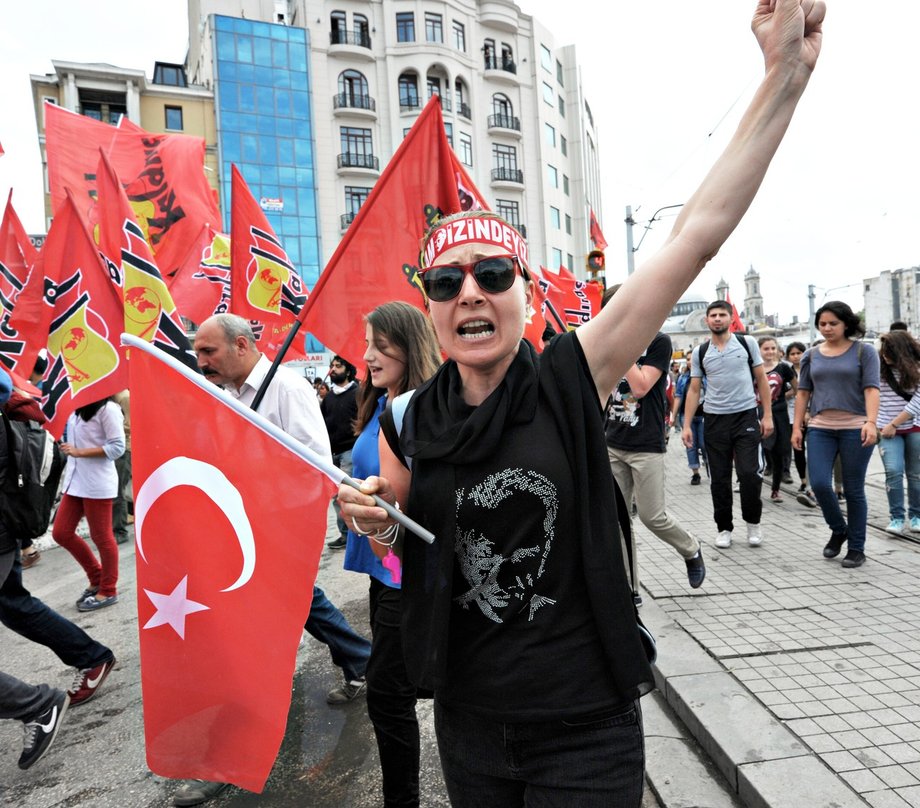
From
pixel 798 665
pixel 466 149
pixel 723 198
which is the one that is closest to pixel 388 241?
pixel 723 198

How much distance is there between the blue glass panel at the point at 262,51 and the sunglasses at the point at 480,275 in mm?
43308

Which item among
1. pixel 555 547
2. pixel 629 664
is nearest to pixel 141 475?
pixel 555 547

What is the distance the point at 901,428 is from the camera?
579cm

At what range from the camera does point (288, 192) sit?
38.5 metres

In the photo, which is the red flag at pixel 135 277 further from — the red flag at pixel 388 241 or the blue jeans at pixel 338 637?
the blue jeans at pixel 338 637

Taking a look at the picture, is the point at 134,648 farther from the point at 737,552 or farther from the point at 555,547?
the point at 737,552

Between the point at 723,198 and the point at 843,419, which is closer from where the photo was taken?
the point at 723,198

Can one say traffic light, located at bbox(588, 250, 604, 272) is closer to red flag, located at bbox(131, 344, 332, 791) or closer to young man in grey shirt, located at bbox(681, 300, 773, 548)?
young man in grey shirt, located at bbox(681, 300, 773, 548)

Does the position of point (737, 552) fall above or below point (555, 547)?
below

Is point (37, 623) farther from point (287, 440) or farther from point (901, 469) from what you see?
point (901, 469)

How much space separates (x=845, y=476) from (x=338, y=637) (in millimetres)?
4021

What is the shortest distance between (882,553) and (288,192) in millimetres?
38289

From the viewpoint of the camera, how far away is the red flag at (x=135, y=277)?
4.00 m

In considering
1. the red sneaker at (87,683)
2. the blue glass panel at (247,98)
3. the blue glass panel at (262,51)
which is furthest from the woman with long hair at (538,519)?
the blue glass panel at (262,51)
